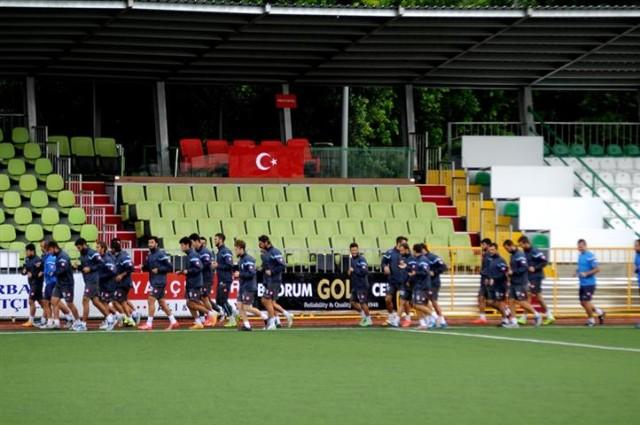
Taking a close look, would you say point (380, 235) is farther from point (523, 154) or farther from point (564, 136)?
point (564, 136)

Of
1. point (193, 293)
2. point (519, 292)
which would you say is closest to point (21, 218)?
point (193, 293)

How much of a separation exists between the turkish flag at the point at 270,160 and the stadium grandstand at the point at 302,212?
0.19ft

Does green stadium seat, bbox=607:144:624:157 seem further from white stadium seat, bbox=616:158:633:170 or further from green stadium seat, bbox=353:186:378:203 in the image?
green stadium seat, bbox=353:186:378:203

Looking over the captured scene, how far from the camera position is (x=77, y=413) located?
14.8 meters

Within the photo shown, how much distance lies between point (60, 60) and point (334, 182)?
7.72 meters

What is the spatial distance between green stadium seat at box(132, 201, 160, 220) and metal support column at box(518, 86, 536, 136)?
12246mm

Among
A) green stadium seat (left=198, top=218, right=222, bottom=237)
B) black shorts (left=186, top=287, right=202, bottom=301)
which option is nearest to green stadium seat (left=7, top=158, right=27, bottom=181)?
green stadium seat (left=198, top=218, right=222, bottom=237)

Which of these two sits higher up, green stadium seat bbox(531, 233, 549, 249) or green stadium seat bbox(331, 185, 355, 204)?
green stadium seat bbox(331, 185, 355, 204)

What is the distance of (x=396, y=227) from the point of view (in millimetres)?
35656

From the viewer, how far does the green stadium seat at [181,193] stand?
117 ft

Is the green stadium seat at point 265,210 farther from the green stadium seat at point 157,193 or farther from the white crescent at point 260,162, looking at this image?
the green stadium seat at point 157,193

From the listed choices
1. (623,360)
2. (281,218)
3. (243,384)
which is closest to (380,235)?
(281,218)

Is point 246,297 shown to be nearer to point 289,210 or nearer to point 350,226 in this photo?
point 350,226

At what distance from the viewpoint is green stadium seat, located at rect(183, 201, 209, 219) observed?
114ft
